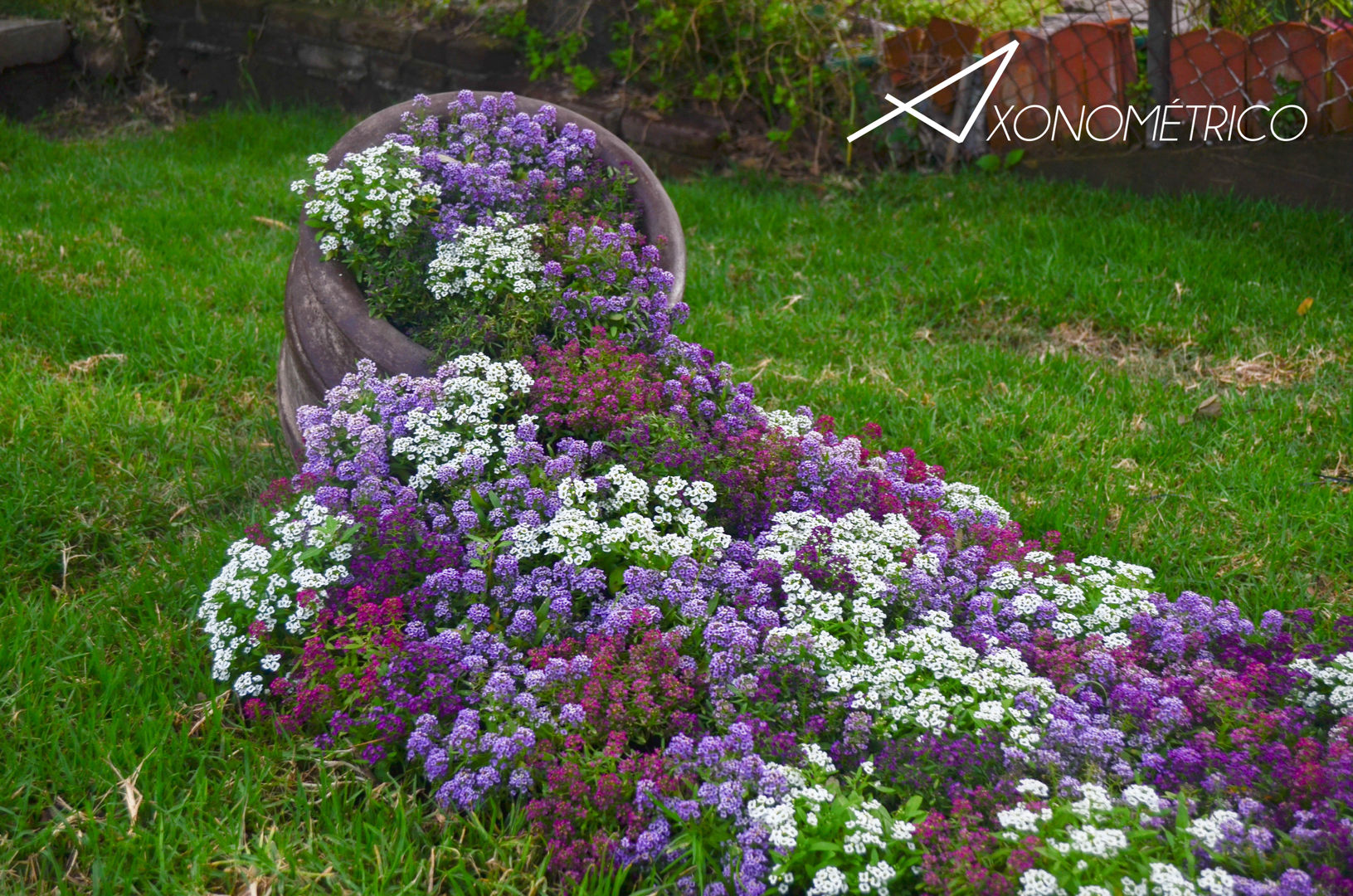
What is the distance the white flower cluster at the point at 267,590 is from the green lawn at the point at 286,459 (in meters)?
0.13

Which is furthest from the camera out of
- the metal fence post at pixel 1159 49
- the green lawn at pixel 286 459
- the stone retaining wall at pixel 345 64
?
the stone retaining wall at pixel 345 64

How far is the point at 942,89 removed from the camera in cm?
541

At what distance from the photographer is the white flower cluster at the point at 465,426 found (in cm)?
235

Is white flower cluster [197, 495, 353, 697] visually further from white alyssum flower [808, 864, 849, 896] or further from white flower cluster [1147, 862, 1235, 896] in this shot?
white flower cluster [1147, 862, 1235, 896]

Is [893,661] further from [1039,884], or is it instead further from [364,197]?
[364,197]

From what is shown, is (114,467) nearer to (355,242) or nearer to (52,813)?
(355,242)

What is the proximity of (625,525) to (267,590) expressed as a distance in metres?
0.71

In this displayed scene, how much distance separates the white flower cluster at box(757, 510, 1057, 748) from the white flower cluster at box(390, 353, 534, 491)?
2.10 feet

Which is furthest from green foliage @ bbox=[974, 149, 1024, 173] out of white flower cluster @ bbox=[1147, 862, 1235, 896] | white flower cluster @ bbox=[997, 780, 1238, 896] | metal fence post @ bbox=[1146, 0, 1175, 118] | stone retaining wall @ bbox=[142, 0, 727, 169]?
white flower cluster @ bbox=[1147, 862, 1235, 896]

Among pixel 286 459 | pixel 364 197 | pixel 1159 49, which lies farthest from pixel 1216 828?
pixel 1159 49

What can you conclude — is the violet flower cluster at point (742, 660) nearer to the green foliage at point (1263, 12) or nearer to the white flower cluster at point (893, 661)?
the white flower cluster at point (893, 661)

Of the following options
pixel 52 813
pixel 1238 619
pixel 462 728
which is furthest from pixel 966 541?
pixel 52 813

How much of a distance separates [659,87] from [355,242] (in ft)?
11.3

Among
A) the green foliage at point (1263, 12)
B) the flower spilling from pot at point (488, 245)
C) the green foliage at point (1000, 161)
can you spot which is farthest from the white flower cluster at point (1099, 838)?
the green foliage at point (1263, 12)
